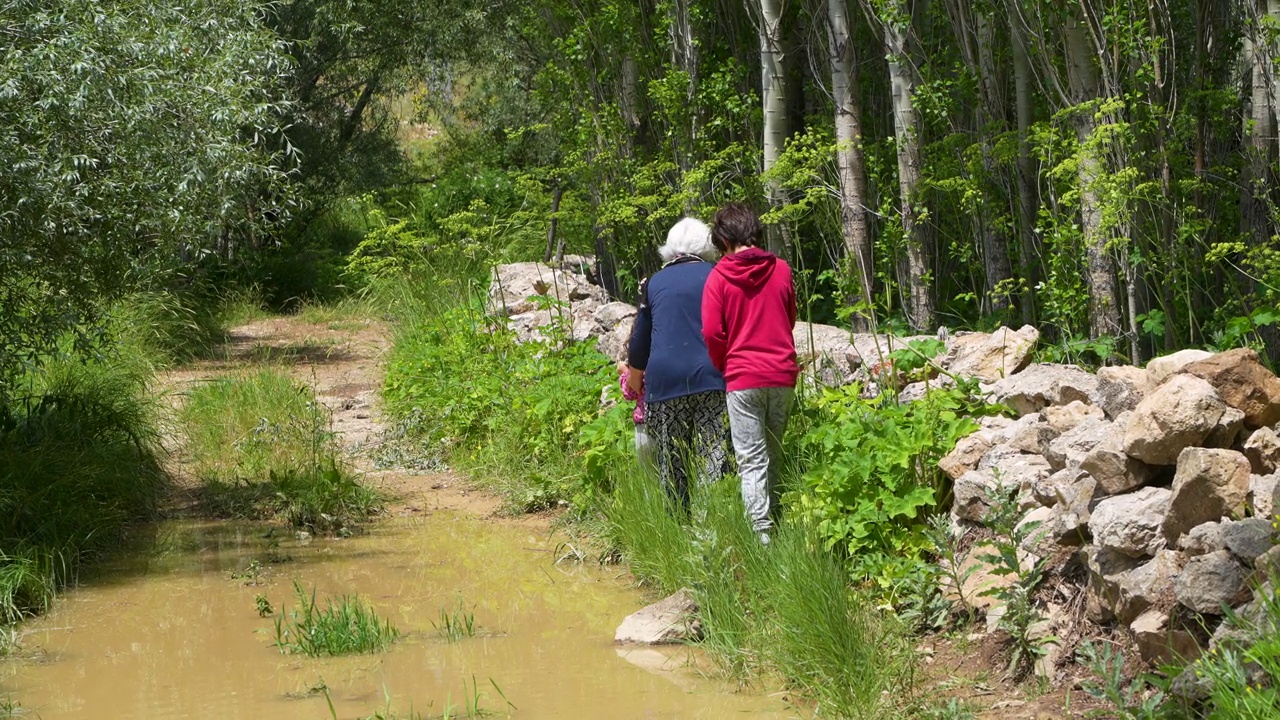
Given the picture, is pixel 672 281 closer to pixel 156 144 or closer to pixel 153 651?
pixel 153 651

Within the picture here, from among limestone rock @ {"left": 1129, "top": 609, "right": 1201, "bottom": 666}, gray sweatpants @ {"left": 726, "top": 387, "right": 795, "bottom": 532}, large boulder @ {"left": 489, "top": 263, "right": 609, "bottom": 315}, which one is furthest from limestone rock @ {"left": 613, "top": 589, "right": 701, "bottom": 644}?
large boulder @ {"left": 489, "top": 263, "right": 609, "bottom": 315}

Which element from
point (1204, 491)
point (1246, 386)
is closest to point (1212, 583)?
point (1204, 491)

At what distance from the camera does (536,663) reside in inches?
224

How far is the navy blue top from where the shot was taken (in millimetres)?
6227

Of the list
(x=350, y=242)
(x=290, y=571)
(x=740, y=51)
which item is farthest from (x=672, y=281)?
(x=350, y=242)

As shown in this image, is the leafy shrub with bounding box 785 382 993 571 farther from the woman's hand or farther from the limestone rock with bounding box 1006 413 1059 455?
the woman's hand

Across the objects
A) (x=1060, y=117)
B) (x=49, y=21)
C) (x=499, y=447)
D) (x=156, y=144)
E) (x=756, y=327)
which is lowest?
(x=499, y=447)

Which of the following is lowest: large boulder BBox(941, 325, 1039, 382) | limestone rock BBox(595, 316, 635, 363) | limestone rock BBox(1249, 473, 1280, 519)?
limestone rock BBox(1249, 473, 1280, 519)

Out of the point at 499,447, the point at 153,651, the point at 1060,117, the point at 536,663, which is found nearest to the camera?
the point at 536,663

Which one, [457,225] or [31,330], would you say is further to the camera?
[457,225]

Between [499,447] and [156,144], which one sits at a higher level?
[156,144]

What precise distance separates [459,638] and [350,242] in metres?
17.8

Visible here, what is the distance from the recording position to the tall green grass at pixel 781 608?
15.5 feet

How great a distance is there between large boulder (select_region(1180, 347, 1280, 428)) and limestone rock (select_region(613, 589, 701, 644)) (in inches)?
91.3
